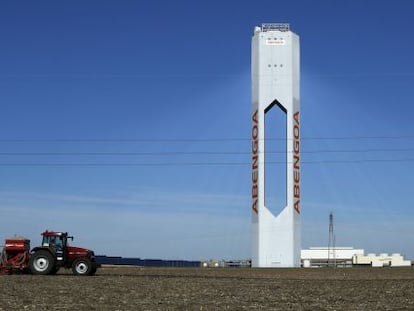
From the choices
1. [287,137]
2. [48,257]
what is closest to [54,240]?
[48,257]

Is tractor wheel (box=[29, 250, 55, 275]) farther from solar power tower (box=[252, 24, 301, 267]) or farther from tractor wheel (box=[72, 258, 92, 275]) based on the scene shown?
solar power tower (box=[252, 24, 301, 267])

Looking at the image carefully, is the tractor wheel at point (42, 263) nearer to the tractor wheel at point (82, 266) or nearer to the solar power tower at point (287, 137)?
the tractor wheel at point (82, 266)

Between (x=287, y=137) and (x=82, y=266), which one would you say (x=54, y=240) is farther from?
(x=287, y=137)

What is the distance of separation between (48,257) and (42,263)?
621 mm

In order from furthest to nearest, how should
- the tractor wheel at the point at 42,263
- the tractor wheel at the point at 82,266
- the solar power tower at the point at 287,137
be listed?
the solar power tower at the point at 287,137
the tractor wheel at the point at 82,266
the tractor wheel at the point at 42,263

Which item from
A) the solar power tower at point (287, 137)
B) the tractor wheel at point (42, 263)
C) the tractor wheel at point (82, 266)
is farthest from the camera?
the solar power tower at point (287, 137)

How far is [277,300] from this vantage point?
1118 inches

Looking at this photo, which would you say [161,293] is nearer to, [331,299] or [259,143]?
[331,299]

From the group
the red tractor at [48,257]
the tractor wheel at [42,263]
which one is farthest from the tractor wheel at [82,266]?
the tractor wheel at [42,263]

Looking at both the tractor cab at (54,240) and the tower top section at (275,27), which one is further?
the tower top section at (275,27)

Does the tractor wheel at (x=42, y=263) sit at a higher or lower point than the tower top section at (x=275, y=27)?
lower

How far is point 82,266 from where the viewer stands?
5003 cm

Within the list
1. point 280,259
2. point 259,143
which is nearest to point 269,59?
point 259,143

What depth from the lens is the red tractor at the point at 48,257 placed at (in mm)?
49188
